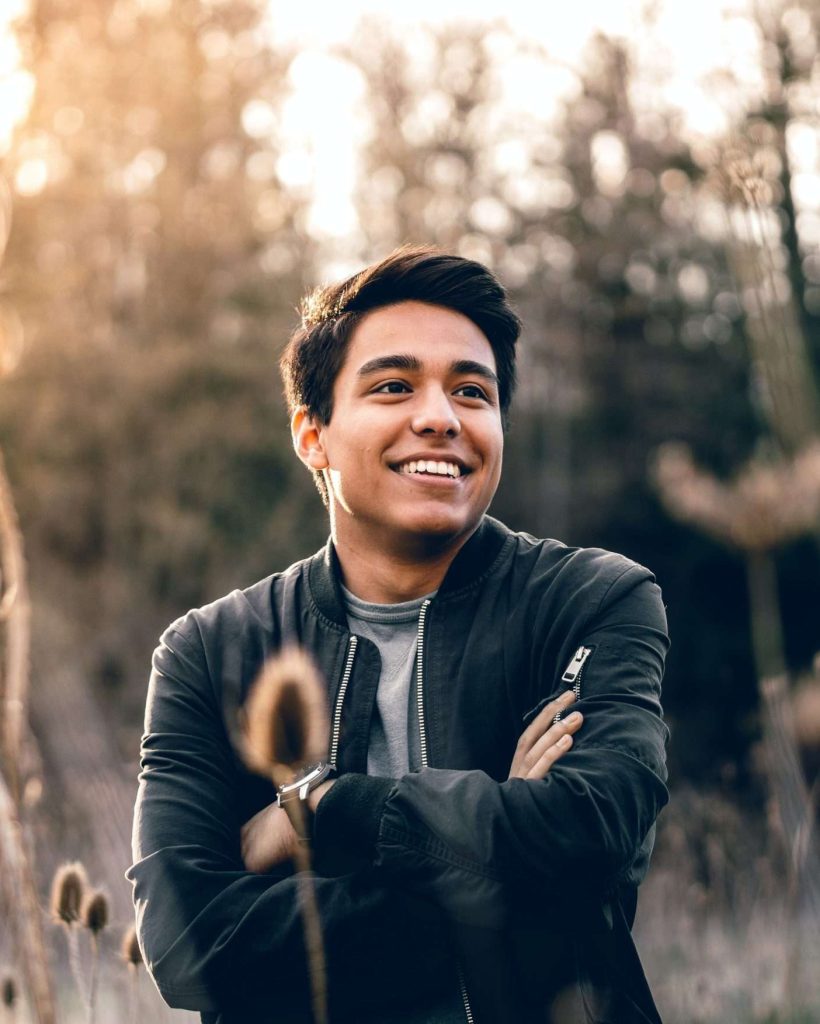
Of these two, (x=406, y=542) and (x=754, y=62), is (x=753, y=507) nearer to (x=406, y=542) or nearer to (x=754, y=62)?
(x=406, y=542)

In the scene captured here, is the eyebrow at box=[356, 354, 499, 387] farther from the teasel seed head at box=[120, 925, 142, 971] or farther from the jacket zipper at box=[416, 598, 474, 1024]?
the teasel seed head at box=[120, 925, 142, 971]

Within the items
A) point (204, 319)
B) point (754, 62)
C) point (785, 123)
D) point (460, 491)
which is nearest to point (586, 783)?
point (460, 491)

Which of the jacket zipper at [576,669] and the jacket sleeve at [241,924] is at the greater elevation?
the jacket zipper at [576,669]

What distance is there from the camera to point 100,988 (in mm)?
A: 6375

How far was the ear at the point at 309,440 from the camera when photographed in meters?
3.13

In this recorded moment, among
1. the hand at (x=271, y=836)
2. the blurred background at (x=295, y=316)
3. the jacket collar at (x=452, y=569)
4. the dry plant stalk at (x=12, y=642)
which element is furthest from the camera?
the blurred background at (x=295, y=316)

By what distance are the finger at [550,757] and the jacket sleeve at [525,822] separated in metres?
0.01

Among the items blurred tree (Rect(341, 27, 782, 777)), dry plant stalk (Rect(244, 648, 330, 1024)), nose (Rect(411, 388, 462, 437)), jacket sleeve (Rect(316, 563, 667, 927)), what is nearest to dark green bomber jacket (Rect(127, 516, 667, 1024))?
jacket sleeve (Rect(316, 563, 667, 927))

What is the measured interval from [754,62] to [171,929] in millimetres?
4981

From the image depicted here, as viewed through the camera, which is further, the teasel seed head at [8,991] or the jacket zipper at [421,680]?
the teasel seed head at [8,991]

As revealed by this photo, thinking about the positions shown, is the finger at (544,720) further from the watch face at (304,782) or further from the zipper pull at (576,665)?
the watch face at (304,782)

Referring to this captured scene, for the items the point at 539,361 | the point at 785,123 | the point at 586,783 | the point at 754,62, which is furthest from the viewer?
the point at 539,361

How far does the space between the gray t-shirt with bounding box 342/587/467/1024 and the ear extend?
38 centimetres

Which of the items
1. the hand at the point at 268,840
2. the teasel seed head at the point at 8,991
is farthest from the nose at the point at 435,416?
the teasel seed head at the point at 8,991
